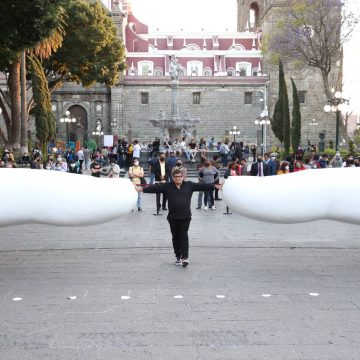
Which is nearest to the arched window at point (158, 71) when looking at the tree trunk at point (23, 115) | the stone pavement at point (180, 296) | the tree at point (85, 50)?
the tree at point (85, 50)

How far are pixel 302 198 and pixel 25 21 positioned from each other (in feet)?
39.5

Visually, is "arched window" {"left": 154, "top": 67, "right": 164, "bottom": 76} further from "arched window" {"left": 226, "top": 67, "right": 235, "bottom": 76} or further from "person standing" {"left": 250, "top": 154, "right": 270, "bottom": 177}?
"person standing" {"left": 250, "top": 154, "right": 270, "bottom": 177}

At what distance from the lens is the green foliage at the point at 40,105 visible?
2688 centimetres

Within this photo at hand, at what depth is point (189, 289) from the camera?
23.0 feet

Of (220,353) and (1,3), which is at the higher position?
(1,3)

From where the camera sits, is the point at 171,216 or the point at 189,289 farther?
the point at 171,216

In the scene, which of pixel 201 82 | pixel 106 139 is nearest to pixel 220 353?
pixel 106 139

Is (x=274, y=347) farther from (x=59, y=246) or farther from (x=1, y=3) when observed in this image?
(x=1, y=3)

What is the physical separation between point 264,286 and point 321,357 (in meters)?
2.39

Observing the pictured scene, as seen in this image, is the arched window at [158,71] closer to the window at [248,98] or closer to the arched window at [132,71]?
the arched window at [132,71]

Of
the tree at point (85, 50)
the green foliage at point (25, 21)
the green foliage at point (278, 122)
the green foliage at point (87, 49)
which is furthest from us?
the green foliage at point (278, 122)

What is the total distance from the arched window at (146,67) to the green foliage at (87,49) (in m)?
22.3

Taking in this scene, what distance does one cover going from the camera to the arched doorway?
51.3 meters

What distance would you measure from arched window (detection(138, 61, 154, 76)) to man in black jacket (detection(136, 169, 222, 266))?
49.4 m
